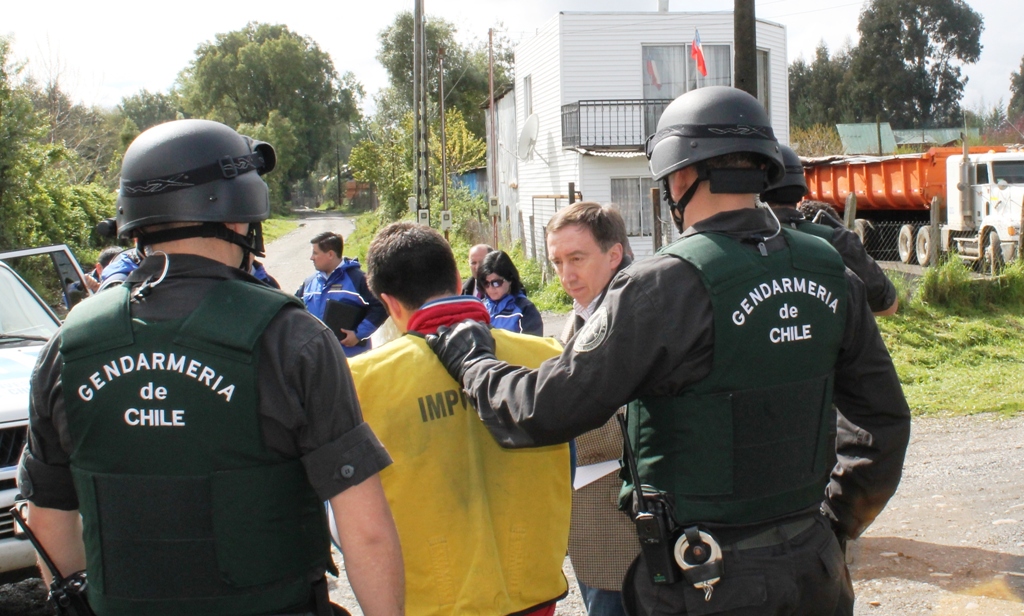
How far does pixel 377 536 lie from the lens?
6.20 feet

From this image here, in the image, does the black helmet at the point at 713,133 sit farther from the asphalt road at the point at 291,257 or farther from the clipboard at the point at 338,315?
the asphalt road at the point at 291,257

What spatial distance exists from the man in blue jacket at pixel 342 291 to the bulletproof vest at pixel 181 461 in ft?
14.9

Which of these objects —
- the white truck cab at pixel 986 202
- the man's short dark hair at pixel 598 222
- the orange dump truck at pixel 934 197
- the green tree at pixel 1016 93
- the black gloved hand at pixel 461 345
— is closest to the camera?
the black gloved hand at pixel 461 345

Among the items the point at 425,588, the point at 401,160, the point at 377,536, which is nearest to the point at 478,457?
the point at 425,588

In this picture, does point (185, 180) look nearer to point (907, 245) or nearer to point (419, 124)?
point (419, 124)

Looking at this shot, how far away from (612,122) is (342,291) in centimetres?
1684

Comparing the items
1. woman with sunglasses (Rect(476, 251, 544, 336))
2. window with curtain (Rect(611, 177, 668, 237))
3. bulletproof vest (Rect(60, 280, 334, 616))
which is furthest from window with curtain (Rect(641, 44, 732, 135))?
bulletproof vest (Rect(60, 280, 334, 616))

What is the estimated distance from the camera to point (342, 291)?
7129 mm

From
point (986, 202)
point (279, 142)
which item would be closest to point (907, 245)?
point (986, 202)

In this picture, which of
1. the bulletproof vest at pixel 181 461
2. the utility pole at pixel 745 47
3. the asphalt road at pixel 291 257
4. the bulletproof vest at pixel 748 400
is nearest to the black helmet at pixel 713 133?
the bulletproof vest at pixel 748 400

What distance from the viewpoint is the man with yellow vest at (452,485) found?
2.31m

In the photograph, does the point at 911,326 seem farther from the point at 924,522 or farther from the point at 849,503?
the point at 849,503

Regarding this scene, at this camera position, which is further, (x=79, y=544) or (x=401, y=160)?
(x=401, y=160)

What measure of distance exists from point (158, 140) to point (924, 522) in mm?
5186
